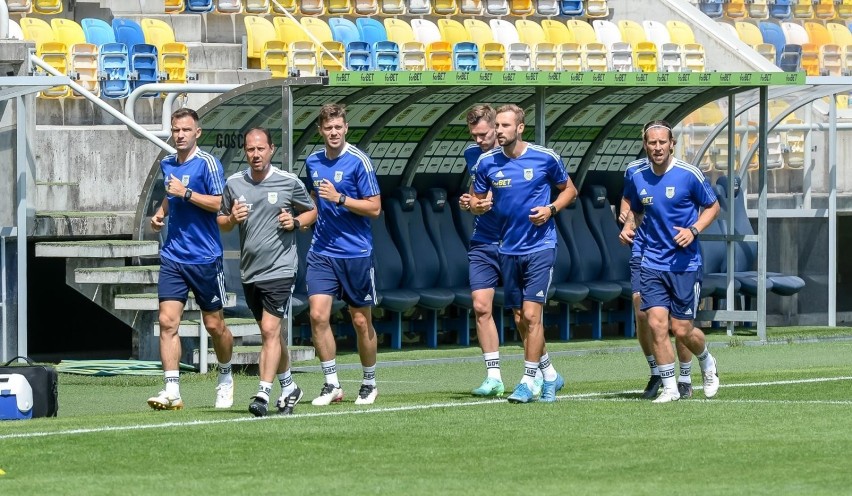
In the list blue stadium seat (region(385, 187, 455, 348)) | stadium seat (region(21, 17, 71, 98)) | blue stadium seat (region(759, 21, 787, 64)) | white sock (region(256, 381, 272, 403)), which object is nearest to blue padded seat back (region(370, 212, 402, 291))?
blue stadium seat (region(385, 187, 455, 348))

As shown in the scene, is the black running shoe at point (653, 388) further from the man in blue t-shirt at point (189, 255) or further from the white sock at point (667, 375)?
the man in blue t-shirt at point (189, 255)

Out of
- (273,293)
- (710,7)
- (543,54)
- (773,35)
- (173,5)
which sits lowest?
(273,293)

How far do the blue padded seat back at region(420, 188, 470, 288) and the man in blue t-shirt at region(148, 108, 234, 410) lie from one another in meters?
7.61

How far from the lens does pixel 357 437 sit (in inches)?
370

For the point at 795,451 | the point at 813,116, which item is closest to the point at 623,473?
the point at 795,451

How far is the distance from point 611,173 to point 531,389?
9721mm

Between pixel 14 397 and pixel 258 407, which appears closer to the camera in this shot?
pixel 258 407

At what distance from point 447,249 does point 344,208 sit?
25.6 feet

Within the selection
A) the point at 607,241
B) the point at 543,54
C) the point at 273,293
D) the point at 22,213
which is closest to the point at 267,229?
the point at 273,293


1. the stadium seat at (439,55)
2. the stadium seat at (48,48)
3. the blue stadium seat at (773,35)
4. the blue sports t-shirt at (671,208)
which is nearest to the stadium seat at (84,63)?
the stadium seat at (48,48)

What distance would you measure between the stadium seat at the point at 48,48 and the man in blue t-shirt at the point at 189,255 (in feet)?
23.9

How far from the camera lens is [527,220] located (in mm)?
11305

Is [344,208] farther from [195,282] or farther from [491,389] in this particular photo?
[491,389]

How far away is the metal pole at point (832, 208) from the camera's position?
67.4ft
